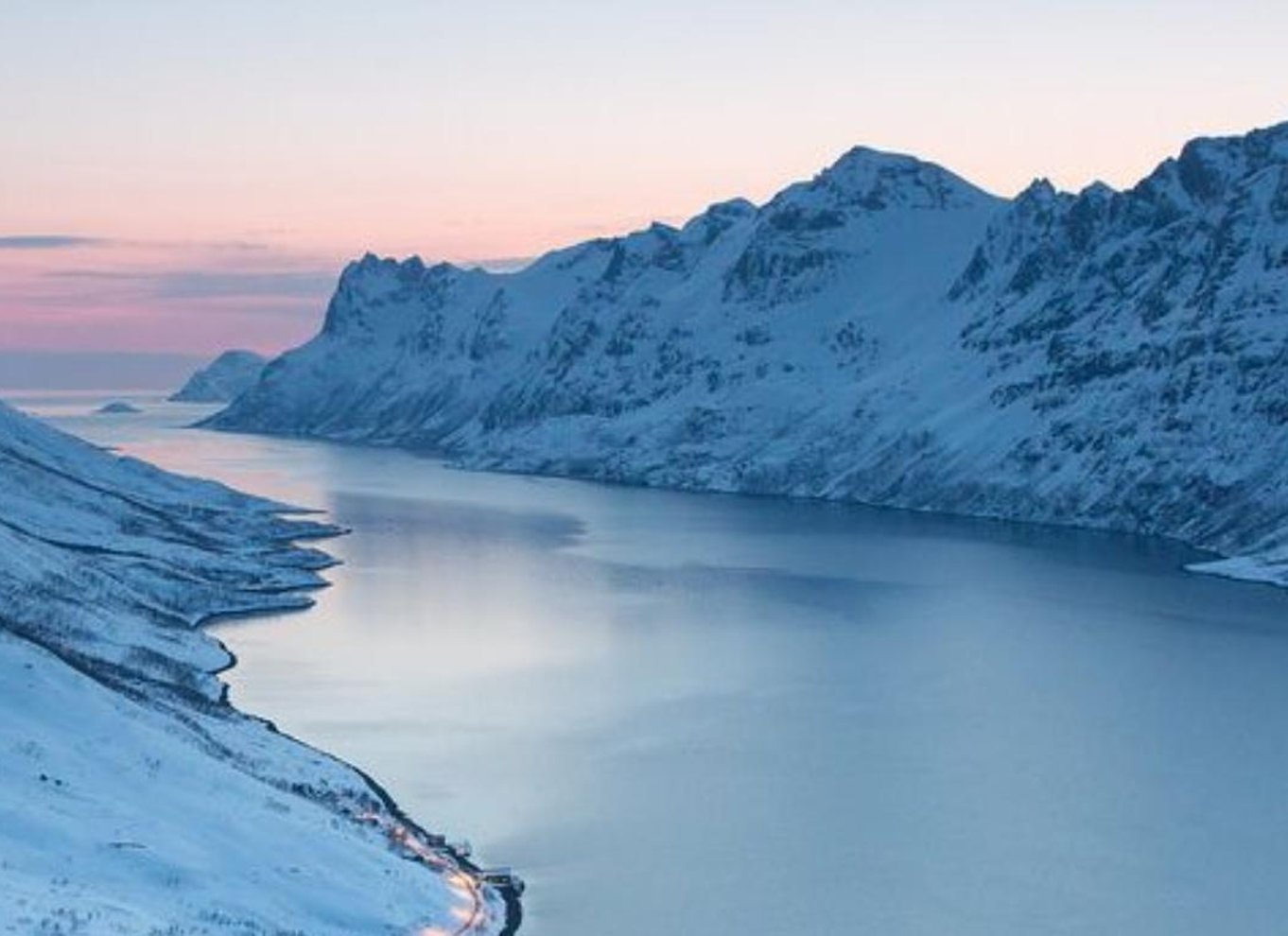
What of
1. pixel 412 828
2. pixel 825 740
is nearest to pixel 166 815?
pixel 412 828

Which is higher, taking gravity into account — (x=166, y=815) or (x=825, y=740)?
(x=166, y=815)

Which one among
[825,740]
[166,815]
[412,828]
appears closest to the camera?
[166,815]

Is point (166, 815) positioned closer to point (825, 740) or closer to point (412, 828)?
point (412, 828)

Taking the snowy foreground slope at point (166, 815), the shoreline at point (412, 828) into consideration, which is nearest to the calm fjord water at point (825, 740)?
the shoreline at point (412, 828)

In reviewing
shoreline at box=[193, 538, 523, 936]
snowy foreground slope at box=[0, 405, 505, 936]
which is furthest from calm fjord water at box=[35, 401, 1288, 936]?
snowy foreground slope at box=[0, 405, 505, 936]

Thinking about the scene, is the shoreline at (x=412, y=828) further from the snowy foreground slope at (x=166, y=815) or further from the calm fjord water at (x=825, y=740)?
the calm fjord water at (x=825, y=740)

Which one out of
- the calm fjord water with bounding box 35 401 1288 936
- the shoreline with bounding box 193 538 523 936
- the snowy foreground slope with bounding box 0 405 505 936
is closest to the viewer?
the snowy foreground slope with bounding box 0 405 505 936

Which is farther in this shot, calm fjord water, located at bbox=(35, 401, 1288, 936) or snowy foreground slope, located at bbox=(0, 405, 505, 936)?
calm fjord water, located at bbox=(35, 401, 1288, 936)

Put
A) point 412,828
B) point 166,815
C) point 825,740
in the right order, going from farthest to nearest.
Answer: point 825,740 → point 412,828 → point 166,815

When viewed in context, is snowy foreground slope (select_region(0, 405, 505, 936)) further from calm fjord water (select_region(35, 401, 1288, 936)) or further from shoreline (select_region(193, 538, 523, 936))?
calm fjord water (select_region(35, 401, 1288, 936))
